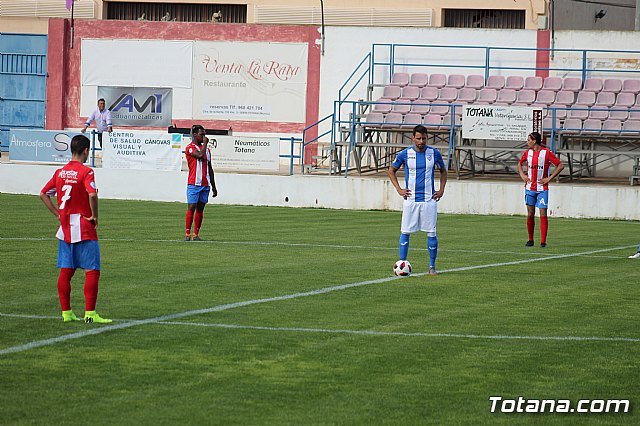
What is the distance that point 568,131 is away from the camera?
100 ft

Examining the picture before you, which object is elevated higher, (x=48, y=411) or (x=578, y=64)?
(x=578, y=64)

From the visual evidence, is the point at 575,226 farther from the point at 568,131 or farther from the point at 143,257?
the point at 143,257

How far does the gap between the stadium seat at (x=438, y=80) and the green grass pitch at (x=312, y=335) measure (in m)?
15.8

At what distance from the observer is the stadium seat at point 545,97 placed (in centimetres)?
3253

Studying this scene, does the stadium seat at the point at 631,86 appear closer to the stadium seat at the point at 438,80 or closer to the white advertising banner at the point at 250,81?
the stadium seat at the point at 438,80

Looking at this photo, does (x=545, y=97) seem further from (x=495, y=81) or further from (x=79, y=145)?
(x=79, y=145)

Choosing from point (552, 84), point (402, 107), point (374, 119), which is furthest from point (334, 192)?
point (552, 84)

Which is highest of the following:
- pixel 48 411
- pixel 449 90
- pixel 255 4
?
pixel 255 4

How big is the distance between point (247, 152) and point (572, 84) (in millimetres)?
10266

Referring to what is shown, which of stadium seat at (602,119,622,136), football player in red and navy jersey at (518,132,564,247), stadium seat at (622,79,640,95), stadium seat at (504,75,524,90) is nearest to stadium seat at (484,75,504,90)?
stadium seat at (504,75,524,90)

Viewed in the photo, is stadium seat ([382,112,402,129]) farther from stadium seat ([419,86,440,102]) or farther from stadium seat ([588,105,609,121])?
stadium seat ([588,105,609,121])

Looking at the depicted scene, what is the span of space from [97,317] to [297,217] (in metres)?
15.3

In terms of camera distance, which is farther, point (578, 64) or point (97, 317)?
point (578, 64)

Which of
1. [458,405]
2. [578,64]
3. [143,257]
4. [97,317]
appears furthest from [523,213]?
[458,405]
